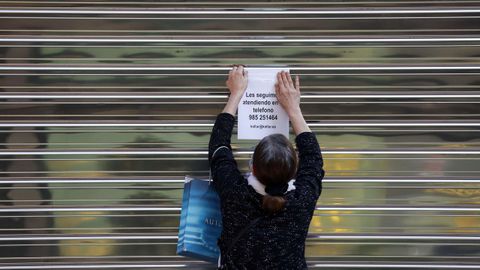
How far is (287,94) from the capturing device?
259 cm

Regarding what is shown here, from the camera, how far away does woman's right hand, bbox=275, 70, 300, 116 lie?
2.59m

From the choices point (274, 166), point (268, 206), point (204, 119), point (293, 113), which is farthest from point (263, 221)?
point (204, 119)

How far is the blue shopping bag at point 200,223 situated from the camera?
105 inches

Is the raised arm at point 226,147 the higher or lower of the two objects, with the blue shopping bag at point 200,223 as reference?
higher

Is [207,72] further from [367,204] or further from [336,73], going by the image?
[367,204]

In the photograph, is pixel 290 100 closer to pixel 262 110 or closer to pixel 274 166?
pixel 262 110

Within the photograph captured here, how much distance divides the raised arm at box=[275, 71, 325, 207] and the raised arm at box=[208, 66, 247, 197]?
0.20 metres

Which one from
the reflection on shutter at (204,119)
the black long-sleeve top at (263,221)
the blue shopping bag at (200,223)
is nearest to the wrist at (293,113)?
the black long-sleeve top at (263,221)

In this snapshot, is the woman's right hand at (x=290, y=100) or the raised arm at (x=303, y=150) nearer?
the raised arm at (x=303, y=150)

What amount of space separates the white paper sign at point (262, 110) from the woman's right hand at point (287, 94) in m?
0.03

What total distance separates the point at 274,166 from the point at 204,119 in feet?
4.01

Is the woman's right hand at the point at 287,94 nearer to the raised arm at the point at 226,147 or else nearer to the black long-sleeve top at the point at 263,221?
the raised arm at the point at 226,147

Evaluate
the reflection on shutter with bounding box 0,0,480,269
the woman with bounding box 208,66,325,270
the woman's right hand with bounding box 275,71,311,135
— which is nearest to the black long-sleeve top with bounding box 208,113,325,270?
the woman with bounding box 208,66,325,270

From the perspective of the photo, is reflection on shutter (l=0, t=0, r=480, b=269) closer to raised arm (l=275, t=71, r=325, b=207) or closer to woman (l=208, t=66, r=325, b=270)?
raised arm (l=275, t=71, r=325, b=207)
